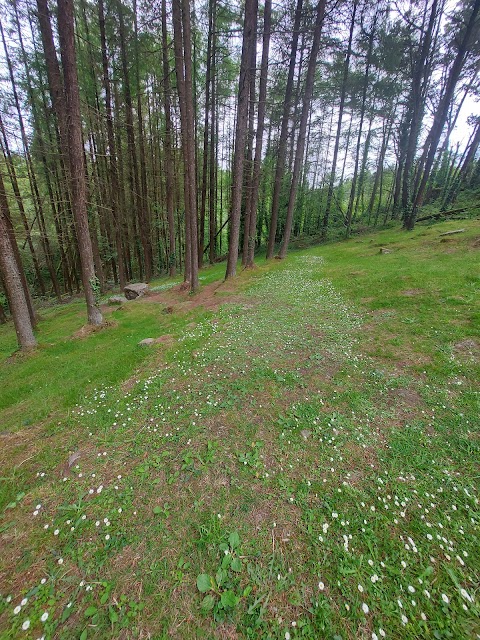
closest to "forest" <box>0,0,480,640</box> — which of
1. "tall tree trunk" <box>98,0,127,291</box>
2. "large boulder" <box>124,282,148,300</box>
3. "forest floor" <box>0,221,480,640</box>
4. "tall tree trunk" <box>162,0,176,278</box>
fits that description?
"forest floor" <box>0,221,480,640</box>

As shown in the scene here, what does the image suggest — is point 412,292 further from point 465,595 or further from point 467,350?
point 465,595

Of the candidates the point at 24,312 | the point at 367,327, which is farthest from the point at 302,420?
the point at 24,312

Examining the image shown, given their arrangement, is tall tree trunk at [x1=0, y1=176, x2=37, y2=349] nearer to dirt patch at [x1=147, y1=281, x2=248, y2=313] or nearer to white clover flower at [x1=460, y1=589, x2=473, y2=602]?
dirt patch at [x1=147, y1=281, x2=248, y2=313]

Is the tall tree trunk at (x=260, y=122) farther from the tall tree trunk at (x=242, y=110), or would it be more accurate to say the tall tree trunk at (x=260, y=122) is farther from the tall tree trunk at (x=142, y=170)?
the tall tree trunk at (x=142, y=170)

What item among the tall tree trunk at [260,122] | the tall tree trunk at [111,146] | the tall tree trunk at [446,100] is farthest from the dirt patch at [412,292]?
the tall tree trunk at [446,100]

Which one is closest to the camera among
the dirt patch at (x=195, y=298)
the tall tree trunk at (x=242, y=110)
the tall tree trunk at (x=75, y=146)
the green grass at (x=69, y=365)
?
the green grass at (x=69, y=365)

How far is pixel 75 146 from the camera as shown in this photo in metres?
7.77

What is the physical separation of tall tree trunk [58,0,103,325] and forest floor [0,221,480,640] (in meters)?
3.98

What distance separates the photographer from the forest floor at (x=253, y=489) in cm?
206

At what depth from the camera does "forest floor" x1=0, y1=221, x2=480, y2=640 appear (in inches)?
81.3

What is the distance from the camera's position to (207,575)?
7.42 ft

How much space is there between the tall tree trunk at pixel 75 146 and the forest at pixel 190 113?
0.04 m

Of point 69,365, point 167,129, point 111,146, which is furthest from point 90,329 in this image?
point 111,146

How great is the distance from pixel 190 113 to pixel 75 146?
5705 millimetres
